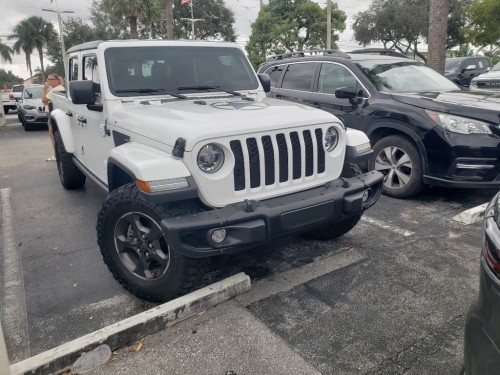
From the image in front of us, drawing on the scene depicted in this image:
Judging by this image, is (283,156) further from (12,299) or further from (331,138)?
(12,299)

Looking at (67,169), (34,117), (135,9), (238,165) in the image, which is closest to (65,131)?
(67,169)

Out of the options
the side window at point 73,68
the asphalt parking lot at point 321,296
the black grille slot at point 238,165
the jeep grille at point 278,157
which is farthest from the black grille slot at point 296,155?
the side window at point 73,68

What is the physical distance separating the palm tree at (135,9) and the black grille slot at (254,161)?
68.9 feet

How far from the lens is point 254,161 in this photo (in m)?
2.84

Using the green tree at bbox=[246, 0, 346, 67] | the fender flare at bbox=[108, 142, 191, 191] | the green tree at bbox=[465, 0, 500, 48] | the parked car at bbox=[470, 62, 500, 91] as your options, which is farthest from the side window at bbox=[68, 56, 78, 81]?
the green tree at bbox=[246, 0, 346, 67]

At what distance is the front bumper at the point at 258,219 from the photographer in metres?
2.55

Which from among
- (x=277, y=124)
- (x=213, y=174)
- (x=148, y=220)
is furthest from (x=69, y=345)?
(x=277, y=124)

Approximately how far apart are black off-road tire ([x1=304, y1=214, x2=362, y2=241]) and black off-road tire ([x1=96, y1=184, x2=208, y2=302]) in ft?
4.91

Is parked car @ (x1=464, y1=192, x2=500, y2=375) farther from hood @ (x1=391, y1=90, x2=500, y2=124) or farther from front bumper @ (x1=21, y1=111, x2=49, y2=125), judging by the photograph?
front bumper @ (x1=21, y1=111, x2=49, y2=125)

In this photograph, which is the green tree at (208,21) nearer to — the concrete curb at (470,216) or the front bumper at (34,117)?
the front bumper at (34,117)

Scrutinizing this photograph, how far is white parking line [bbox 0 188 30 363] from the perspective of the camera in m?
2.69

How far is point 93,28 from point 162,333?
1545 inches

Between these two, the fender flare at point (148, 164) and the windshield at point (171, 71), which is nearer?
the fender flare at point (148, 164)

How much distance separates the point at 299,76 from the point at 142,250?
440 cm
